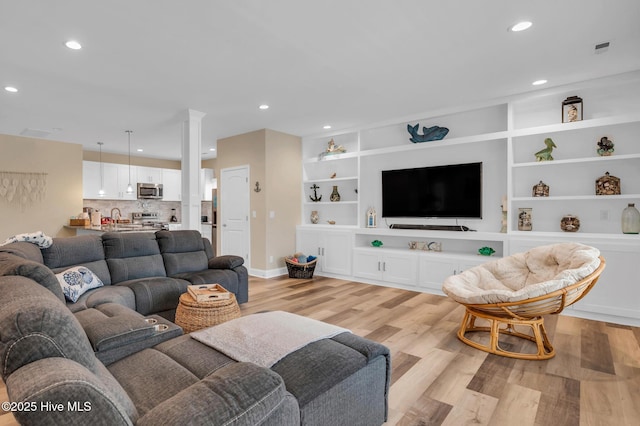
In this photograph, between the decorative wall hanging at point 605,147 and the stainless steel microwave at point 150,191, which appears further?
the stainless steel microwave at point 150,191

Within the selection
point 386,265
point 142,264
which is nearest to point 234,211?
point 142,264

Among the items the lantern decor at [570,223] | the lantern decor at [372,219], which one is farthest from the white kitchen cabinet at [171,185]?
the lantern decor at [570,223]

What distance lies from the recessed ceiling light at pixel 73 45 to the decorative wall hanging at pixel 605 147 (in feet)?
17.4

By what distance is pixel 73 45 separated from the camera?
294 centimetres

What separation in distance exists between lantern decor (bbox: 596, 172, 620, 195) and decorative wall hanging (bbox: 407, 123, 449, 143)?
1.89 m

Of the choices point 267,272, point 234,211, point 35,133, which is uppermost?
point 35,133

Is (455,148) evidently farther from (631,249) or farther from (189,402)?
(189,402)

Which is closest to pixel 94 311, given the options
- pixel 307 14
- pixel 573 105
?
pixel 307 14

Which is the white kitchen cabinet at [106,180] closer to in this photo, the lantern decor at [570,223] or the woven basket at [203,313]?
the woven basket at [203,313]

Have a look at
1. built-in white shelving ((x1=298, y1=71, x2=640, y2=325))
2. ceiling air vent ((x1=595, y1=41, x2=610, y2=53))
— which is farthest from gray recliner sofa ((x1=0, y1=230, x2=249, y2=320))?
ceiling air vent ((x1=595, y1=41, x2=610, y2=53))

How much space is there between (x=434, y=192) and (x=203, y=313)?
11.9ft

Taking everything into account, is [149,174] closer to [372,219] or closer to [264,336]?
[372,219]

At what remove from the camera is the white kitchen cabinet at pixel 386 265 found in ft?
16.4

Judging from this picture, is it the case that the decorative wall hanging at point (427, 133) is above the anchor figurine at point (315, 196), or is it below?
above
